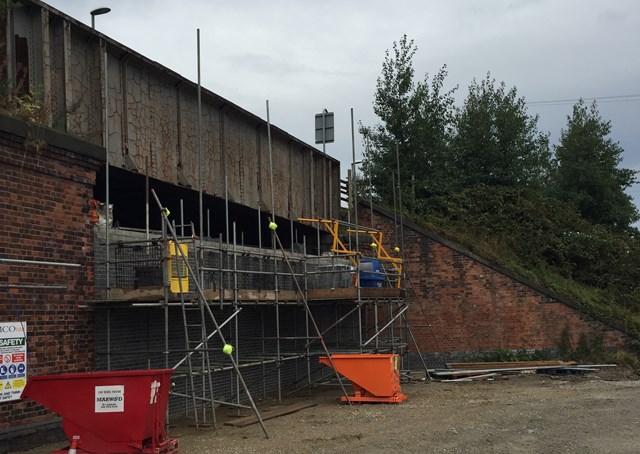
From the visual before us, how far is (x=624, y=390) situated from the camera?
1508cm

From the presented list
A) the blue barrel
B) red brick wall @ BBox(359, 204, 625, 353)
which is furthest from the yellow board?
red brick wall @ BBox(359, 204, 625, 353)

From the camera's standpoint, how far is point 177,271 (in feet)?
34.9

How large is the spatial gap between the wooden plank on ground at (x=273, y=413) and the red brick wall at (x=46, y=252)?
267 cm

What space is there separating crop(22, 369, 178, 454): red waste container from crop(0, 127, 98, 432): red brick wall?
1386 mm

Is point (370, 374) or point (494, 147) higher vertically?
point (494, 147)

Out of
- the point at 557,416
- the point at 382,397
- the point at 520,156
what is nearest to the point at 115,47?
the point at 382,397

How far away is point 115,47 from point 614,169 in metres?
29.0

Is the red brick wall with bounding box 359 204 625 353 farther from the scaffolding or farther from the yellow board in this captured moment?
the yellow board

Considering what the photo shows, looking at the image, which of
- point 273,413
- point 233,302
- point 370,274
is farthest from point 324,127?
point 273,413

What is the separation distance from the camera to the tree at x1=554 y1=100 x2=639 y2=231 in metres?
32.2

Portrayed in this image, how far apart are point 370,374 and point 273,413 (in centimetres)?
222

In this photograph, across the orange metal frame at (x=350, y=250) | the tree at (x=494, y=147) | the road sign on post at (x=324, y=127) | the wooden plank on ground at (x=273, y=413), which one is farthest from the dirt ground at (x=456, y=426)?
the tree at (x=494, y=147)

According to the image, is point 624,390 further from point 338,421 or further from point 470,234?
point 470,234

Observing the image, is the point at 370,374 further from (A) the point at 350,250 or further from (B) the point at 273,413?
(A) the point at 350,250
